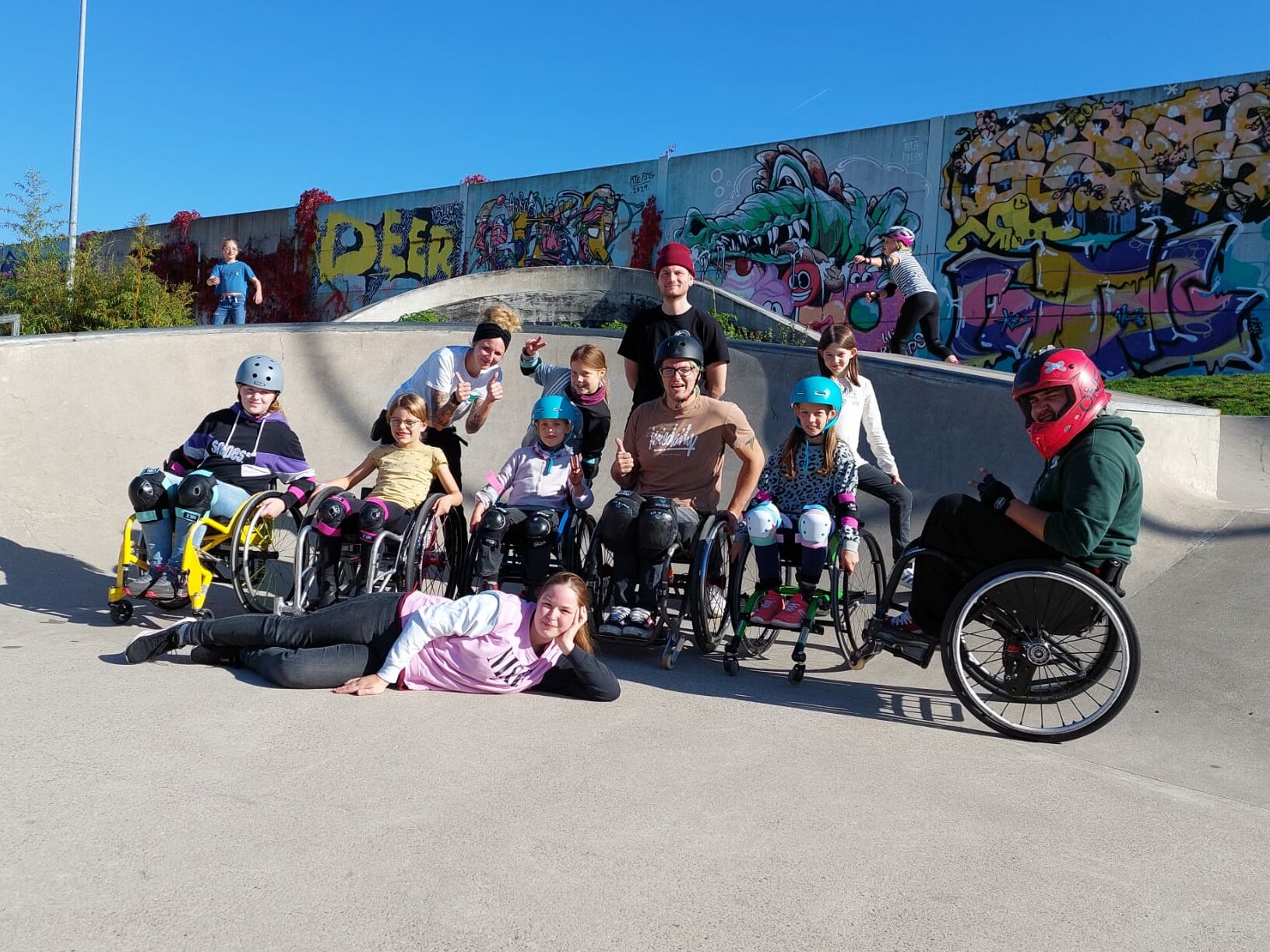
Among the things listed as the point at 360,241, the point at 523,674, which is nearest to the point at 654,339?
the point at 523,674

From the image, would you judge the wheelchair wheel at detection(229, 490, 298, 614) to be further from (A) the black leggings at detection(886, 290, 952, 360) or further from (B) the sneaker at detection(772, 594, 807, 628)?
(A) the black leggings at detection(886, 290, 952, 360)

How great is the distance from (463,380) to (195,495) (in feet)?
5.63

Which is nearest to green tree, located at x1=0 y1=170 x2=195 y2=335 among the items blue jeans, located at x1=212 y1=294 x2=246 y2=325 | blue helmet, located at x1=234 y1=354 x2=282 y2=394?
blue jeans, located at x1=212 y1=294 x2=246 y2=325

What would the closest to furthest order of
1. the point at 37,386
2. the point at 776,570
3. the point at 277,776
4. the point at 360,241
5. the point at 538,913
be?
the point at 538,913
the point at 277,776
the point at 776,570
the point at 37,386
the point at 360,241

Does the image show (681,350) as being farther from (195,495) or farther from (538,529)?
(195,495)

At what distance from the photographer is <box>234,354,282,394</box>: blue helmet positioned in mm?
5484

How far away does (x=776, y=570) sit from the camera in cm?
460

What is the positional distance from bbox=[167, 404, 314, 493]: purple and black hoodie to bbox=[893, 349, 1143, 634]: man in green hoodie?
3.43m

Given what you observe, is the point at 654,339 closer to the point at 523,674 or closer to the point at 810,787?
the point at 523,674

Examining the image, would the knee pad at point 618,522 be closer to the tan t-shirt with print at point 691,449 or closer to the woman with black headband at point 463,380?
the tan t-shirt with print at point 691,449

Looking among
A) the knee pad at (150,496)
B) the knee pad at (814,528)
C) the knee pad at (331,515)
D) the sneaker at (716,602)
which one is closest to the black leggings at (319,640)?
the knee pad at (331,515)

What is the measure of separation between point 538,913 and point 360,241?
26.3 metres

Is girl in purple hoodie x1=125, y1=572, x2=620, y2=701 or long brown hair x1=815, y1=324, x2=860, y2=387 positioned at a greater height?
long brown hair x1=815, y1=324, x2=860, y2=387

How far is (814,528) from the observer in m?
4.40
